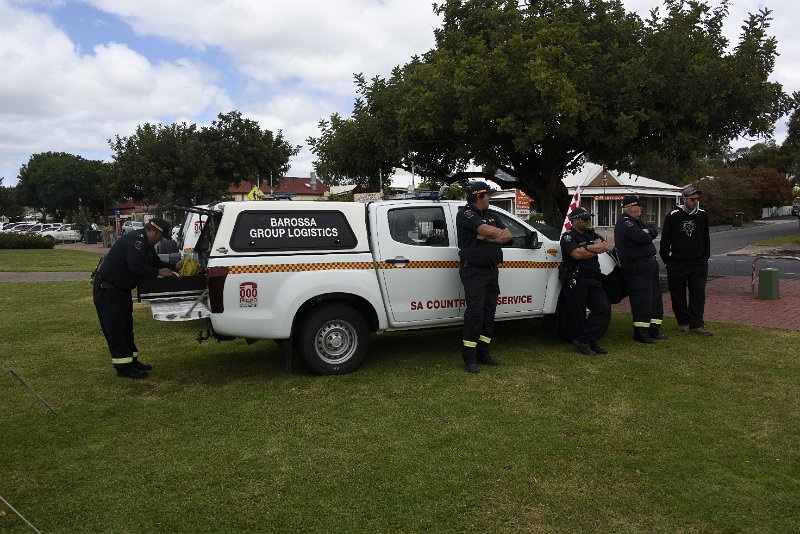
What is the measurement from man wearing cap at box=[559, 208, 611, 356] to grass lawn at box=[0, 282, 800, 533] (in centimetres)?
29

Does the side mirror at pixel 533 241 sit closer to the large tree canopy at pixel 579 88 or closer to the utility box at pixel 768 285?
the large tree canopy at pixel 579 88

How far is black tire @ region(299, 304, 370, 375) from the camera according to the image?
6.54 metres

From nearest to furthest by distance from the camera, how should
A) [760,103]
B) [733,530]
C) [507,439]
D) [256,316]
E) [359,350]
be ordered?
[733,530], [507,439], [256,316], [359,350], [760,103]

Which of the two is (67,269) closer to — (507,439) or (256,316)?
(256,316)

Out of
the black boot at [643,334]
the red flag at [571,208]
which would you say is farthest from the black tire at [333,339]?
the black boot at [643,334]

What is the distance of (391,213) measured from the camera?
7.02 m

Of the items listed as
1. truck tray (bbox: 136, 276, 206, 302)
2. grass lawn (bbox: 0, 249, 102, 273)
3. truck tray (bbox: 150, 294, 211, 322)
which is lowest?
grass lawn (bbox: 0, 249, 102, 273)

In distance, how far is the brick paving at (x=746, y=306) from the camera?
31.0 feet

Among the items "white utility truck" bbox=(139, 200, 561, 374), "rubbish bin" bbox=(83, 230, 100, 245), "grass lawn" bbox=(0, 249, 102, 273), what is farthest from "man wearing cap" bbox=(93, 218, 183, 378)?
"rubbish bin" bbox=(83, 230, 100, 245)

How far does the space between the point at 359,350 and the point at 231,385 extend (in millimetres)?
1299

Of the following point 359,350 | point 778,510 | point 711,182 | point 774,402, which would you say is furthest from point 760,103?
point 711,182

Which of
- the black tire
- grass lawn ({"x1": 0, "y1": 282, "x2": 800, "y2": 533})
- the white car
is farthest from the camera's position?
the white car

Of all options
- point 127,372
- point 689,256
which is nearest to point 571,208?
point 689,256

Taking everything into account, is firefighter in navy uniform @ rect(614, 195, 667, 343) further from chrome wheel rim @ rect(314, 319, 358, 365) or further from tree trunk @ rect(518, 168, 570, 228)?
tree trunk @ rect(518, 168, 570, 228)
